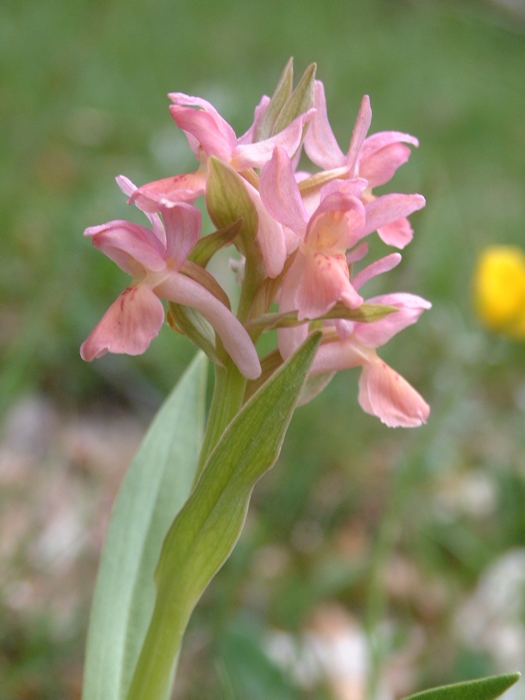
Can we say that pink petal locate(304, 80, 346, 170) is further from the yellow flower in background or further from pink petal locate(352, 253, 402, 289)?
the yellow flower in background

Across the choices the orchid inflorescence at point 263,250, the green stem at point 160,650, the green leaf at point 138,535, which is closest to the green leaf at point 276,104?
the orchid inflorescence at point 263,250

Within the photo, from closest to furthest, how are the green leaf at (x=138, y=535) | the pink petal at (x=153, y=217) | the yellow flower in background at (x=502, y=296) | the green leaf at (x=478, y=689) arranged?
the green leaf at (x=478, y=689) → the pink petal at (x=153, y=217) → the green leaf at (x=138, y=535) → the yellow flower in background at (x=502, y=296)

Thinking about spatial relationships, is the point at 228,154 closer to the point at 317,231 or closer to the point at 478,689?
the point at 317,231

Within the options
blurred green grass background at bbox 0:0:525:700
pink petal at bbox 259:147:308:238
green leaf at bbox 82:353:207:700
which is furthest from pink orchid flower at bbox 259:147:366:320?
blurred green grass background at bbox 0:0:525:700

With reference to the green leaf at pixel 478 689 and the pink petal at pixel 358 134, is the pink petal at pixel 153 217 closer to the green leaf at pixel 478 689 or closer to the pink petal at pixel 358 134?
the pink petal at pixel 358 134

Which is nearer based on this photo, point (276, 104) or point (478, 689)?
point (478, 689)

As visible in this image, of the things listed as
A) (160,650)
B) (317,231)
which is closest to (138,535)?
(160,650)

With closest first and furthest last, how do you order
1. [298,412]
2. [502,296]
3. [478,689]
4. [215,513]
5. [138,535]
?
[478,689], [215,513], [138,535], [502,296], [298,412]
